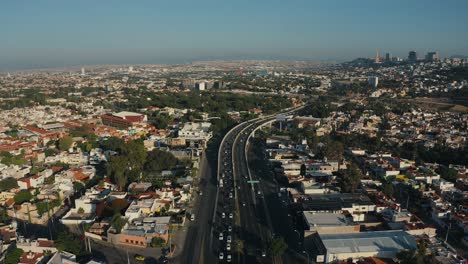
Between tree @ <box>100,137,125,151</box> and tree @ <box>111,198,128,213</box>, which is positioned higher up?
tree @ <box>100,137,125,151</box>

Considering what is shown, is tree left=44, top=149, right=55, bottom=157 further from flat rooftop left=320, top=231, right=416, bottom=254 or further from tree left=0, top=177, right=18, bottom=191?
flat rooftop left=320, top=231, right=416, bottom=254

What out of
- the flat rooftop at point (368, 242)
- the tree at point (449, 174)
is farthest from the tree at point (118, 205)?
the tree at point (449, 174)

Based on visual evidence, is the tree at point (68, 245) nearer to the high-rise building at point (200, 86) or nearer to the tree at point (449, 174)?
the tree at point (449, 174)

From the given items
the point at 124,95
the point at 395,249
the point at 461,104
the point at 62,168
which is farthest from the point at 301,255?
the point at 124,95

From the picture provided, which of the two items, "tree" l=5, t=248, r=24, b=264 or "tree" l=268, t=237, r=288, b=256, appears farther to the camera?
"tree" l=268, t=237, r=288, b=256

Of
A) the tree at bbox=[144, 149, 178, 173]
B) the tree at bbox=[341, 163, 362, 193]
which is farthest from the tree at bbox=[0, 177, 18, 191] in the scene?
the tree at bbox=[341, 163, 362, 193]

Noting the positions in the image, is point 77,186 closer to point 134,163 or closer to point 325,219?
point 134,163

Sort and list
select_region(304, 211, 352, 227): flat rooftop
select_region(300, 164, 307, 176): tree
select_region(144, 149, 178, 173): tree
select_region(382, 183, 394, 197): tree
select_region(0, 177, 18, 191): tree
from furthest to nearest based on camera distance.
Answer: select_region(144, 149, 178, 173): tree → select_region(300, 164, 307, 176): tree → select_region(0, 177, 18, 191): tree → select_region(382, 183, 394, 197): tree → select_region(304, 211, 352, 227): flat rooftop

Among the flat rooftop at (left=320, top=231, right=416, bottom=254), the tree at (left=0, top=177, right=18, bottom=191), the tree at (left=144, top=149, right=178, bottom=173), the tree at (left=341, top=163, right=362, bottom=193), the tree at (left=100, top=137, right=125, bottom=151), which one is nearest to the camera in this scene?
the flat rooftop at (left=320, top=231, right=416, bottom=254)

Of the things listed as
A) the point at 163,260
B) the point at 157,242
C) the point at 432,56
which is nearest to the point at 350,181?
the point at 157,242
